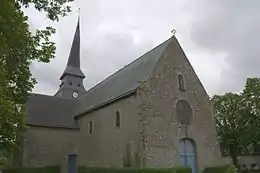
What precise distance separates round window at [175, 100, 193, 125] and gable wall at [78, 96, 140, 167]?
3.22 m

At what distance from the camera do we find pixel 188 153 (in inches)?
785

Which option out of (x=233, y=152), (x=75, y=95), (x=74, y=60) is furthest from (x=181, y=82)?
(x=74, y=60)

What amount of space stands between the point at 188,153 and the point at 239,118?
21433 mm

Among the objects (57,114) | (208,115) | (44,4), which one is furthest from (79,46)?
(44,4)

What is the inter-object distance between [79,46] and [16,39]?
3689 cm

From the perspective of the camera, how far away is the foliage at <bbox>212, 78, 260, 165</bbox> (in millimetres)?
35938

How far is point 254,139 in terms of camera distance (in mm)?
34250

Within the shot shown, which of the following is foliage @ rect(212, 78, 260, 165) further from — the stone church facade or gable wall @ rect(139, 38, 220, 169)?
the stone church facade

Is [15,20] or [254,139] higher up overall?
[15,20]

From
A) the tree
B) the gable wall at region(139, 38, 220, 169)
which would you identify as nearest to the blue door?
the gable wall at region(139, 38, 220, 169)

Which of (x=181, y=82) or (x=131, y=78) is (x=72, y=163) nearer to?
(x=131, y=78)

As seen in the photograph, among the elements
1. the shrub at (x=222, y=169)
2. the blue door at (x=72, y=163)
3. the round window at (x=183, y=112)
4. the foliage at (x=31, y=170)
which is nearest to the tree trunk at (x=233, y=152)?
the shrub at (x=222, y=169)

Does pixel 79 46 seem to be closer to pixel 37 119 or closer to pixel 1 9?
pixel 37 119

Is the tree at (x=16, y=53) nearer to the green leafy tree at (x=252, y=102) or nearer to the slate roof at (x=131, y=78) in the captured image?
the slate roof at (x=131, y=78)
